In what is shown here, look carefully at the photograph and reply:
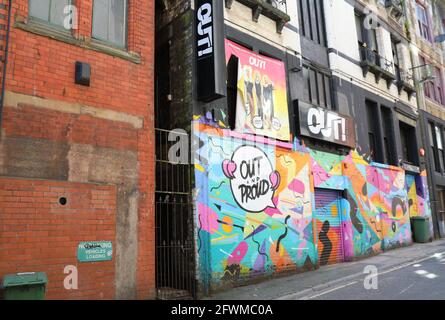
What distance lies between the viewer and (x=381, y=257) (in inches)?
535

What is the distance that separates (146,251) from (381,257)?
370 inches

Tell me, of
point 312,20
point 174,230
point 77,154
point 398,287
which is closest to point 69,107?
point 77,154

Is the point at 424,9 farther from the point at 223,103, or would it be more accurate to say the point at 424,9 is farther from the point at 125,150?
the point at 125,150

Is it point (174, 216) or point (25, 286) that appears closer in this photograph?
point (25, 286)

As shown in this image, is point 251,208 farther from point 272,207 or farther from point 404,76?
point 404,76

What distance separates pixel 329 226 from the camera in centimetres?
1291

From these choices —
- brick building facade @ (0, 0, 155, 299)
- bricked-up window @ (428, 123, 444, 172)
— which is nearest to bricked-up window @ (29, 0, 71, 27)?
brick building facade @ (0, 0, 155, 299)

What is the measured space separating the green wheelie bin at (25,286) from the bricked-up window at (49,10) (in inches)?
169

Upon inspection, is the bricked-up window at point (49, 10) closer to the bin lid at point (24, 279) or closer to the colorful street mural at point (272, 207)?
the colorful street mural at point (272, 207)

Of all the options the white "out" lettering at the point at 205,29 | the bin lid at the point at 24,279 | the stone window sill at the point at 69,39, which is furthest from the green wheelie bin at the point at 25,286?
the white "out" lettering at the point at 205,29

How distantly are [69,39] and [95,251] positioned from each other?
3.79m

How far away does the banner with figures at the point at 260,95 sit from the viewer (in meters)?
10.5

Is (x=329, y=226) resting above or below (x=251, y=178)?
below
